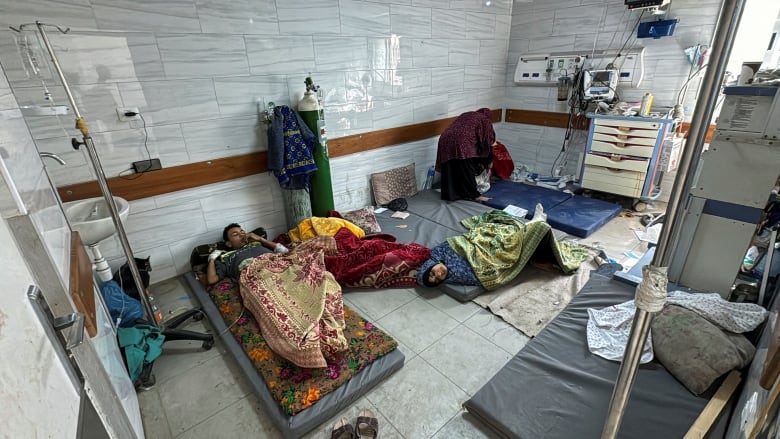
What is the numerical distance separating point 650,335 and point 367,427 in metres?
1.49

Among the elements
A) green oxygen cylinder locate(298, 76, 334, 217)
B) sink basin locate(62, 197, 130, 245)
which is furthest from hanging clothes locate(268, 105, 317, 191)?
sink basin locate(62, 197, 130, 245)

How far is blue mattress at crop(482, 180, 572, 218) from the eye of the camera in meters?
3.88

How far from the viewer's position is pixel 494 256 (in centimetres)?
273

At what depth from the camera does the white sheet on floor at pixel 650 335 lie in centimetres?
175

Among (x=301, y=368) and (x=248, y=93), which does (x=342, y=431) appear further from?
(x=248, y=93)

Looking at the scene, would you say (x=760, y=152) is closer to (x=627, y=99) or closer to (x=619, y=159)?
(x=619, y=159)

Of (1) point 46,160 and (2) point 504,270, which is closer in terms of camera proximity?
(1) point 46,160

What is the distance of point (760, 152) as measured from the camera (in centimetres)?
201

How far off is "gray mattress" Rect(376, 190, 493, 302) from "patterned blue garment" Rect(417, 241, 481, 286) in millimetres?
435

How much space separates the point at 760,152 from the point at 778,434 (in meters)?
1.93

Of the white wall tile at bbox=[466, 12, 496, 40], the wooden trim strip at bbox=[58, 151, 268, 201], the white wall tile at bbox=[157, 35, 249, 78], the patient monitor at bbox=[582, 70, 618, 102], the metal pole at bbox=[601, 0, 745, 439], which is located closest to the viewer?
the metal pole at bbox=[601, 0, 745, 439]

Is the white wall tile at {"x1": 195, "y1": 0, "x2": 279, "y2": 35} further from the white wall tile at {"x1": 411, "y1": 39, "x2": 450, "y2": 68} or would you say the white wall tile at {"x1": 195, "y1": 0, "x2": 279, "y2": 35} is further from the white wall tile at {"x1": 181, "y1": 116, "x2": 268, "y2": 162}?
the white wall tile at {"x1": 411, "y1": 39, "x2": 450, "y2": 68}

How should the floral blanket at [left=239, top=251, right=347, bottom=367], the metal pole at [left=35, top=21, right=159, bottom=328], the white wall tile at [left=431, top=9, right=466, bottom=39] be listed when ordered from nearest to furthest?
the metal pole at [left=35, top=21, right=159, bottom=328] < the floral blanket at [left=239, top=251, right=347, bottom=367] < the white wall tile at [left=431, top=9, right=466, bottom=39]

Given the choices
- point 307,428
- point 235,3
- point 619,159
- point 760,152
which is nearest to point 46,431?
point 307,428
